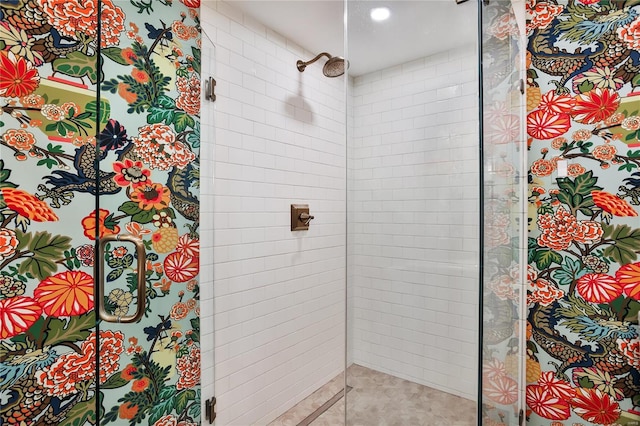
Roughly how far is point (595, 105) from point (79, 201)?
6.79 ft

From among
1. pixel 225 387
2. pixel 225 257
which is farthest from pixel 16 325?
pixel 225 387

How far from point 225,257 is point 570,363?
171cm

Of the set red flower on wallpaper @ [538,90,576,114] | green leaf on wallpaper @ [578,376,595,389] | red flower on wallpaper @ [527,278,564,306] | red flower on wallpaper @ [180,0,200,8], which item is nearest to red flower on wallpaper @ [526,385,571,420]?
green leaf on wallpaper @ [578,376,595,389]

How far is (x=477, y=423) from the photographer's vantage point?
0.99m

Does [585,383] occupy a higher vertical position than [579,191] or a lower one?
lower

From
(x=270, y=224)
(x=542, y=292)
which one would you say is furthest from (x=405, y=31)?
(x=542, y=292)

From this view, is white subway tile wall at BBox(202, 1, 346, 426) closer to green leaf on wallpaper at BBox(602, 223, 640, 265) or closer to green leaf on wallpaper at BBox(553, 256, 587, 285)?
green leaf on wallpaper at BBox(553, 256, 587, 285)

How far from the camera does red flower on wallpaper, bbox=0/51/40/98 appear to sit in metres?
0.91

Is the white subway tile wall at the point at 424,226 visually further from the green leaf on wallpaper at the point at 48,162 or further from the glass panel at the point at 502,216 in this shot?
the green leaf on wallpaper at the point at 48,162

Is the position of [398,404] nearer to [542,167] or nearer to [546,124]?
[542,167]

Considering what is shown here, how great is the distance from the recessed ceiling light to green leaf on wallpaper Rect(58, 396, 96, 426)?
1.45 metres

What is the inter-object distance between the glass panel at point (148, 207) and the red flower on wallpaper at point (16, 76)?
A: 0.80ft

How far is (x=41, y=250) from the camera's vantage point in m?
0.98

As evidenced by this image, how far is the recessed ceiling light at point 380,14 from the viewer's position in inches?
40.7
